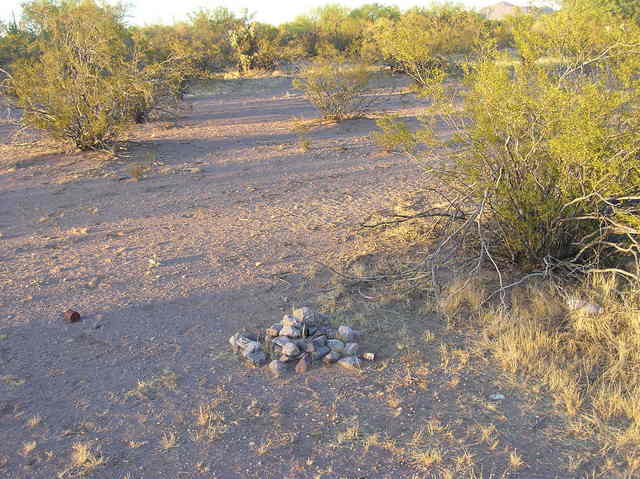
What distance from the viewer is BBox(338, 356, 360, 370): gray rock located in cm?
450

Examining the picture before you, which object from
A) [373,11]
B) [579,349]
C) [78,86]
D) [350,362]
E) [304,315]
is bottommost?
[579,349]

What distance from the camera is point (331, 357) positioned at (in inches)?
180

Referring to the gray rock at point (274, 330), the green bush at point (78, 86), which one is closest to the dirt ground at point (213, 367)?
the gray rock at point (274, 330)

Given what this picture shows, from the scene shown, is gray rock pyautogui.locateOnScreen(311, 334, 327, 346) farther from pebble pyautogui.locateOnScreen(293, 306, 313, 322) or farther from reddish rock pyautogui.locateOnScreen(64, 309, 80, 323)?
reddish rock pyautogui.locateOnScreen(64, 309, 80, 323)

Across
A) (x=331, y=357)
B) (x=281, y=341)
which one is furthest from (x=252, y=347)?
(x=331, y=357)

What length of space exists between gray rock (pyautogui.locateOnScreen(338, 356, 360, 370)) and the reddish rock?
243 cm

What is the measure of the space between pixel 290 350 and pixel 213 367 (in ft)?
1.95

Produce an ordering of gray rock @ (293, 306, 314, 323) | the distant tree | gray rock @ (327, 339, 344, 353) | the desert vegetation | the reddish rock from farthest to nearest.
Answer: the distant tree
the reddish rock
gray rock @ (293, 306, 314, 323)
gray rock @ (327, 339, 344, 353)
the desert vegetation

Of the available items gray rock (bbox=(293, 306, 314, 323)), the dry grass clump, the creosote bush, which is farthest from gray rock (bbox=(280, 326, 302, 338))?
the creosote bush

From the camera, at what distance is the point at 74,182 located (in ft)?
34.4

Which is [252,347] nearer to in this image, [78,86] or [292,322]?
[292,322]

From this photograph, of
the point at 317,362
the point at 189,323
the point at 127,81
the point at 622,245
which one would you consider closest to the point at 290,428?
the point at 317,362

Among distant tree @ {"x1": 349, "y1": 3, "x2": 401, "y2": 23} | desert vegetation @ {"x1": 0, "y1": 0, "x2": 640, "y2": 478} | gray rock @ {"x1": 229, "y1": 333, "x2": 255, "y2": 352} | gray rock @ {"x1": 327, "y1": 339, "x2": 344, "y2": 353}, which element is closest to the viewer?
desert vegetation @ {"x1": 0, "y1": 0, "x2": 640, "y2": 478}

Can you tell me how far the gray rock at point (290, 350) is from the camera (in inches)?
179
